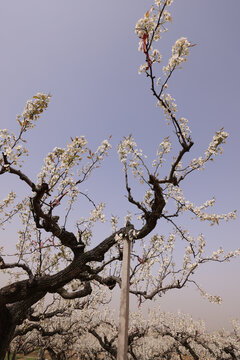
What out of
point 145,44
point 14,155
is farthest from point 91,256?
point 145,44

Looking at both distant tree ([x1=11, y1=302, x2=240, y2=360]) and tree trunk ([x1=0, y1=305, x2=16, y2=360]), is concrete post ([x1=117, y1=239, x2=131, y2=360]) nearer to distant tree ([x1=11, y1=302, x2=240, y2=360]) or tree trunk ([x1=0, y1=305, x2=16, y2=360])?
tree trunk ([x1=0, y1=305, x2=16, y2=360])

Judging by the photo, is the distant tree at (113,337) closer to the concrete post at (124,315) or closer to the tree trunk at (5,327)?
the tree trunk at (5,327)

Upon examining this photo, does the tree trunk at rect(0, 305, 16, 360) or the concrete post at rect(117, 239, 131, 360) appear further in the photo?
the tree trunk at rect(0, 305, 16, 360)

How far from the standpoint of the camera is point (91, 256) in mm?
6328

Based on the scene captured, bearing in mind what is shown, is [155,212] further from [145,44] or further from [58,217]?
[145,44]

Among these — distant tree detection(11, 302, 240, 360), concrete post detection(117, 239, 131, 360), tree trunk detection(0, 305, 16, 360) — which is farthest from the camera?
distant tree detection(11, 302, 240, 360)

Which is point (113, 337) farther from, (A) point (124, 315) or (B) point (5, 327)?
(A) point (124, 315)

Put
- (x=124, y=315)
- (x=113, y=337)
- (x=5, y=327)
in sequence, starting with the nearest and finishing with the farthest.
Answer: (x=124, y=315) < (x=5, y=327) < (x=113, y=337)

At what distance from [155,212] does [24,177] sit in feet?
10.3

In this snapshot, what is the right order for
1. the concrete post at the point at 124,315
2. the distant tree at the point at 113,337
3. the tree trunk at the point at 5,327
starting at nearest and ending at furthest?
the concrete post at the point at 124,315, the tree trunk at the point at 5,327, the distant tree at the point at 113,337

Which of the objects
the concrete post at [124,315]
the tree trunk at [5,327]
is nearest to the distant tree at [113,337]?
the tree trunk at [5,327]

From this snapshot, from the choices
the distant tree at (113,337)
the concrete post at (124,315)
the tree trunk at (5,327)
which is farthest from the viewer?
the distant tree at (113,337)

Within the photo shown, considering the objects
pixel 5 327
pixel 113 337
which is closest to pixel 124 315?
pixel 5 327

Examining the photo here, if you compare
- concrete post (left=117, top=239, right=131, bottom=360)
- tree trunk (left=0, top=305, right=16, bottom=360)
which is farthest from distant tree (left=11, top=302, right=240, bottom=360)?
concrete post (left=117, top=239, right=131, bottom=360)
